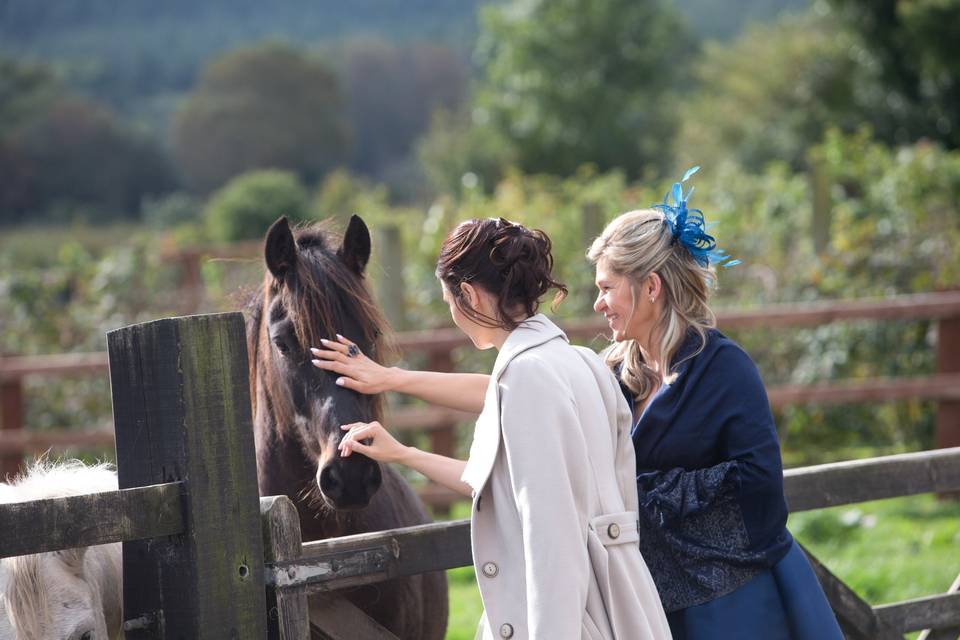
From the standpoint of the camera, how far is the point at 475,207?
1130 centimetres

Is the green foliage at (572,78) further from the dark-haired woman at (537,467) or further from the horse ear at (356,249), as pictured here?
the dark-haired woman at (537,467)

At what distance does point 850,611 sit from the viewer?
9.41 ft

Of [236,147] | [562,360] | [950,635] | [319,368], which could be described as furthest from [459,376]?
[236,147]

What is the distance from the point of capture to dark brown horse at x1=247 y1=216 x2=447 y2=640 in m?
2.72

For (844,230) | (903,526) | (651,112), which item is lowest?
(903,526)

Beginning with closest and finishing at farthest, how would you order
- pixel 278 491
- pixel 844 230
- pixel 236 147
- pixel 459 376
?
pixel 459 376 → pixel 278 491 → pixel 844 230 → pixel 236 147

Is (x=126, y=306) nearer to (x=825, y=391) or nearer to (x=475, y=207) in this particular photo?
(x=475, y=207)

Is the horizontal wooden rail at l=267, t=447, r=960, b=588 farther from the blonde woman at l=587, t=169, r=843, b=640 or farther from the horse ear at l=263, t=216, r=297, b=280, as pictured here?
the horse ear at l=263, t=216, r=297, b=280

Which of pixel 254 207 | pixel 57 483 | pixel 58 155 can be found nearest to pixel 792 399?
pixel 57 483

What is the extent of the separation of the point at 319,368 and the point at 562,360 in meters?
0.84

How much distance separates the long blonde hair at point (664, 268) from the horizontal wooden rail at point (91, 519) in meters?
1.06

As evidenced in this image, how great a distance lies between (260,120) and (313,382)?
74.7 meters

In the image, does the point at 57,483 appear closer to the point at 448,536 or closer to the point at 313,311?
the point at 313,311

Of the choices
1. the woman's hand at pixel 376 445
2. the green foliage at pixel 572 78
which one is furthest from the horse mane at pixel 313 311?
the green foliage at pixel 572 78
